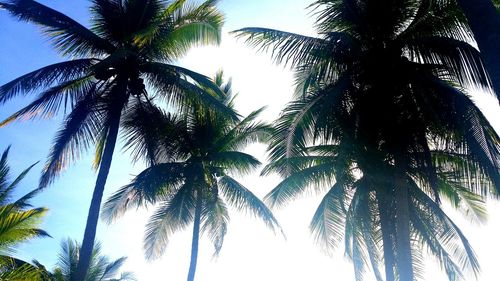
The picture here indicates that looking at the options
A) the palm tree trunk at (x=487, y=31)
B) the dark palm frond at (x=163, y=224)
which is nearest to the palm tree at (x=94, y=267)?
the dark palm frond at (x=163, y=224)

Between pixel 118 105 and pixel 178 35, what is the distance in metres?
2.74

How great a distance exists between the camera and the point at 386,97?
11461 mm

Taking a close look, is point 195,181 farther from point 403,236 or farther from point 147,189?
point 403,236

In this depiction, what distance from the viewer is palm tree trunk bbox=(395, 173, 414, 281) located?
33.9 feet

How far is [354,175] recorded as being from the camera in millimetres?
13828

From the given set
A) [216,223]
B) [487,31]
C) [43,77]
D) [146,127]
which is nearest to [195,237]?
[216,223]

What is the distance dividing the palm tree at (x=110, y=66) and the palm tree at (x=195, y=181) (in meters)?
2.38

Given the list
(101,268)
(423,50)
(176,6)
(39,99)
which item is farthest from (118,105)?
(101,268)

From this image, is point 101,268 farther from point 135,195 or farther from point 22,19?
point 22,19

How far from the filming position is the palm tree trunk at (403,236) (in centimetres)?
1033

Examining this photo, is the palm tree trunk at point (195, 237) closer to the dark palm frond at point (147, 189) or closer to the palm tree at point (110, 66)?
the dark palm frond at point (147, 189)

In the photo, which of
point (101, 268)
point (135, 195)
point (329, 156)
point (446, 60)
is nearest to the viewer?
point (446, 60)

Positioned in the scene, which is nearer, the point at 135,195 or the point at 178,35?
the point at 178,35

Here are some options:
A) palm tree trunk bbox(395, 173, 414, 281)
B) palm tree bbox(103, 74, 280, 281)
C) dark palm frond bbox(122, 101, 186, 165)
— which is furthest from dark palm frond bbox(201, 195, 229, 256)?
palm tree trunk bbox(395, 173, 414, 281)
